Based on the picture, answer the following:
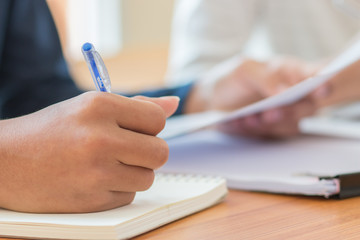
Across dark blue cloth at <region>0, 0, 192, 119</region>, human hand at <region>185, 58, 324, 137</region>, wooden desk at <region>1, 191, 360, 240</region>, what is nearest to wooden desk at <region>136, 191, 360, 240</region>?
wooden desk at <region>1, 191, 360, 240</region>

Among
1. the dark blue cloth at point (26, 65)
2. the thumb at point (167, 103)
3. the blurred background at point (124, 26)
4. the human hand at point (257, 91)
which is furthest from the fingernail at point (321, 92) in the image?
the blurred background at point (124, 26)

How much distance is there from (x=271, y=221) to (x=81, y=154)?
0.49ft

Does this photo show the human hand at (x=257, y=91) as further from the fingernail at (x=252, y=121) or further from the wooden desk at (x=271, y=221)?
the wooden desk at (x=271, y=221)

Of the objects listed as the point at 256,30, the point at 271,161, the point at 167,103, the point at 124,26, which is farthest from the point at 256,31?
the point at 124,26

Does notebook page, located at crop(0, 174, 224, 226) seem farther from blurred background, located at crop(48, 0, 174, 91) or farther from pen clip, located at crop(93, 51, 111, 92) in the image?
blurred background, located at crop(48, 0, 174, 91)

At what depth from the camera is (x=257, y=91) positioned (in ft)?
2.45

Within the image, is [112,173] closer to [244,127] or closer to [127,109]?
[127,109]

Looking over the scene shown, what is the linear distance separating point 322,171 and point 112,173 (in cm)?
24

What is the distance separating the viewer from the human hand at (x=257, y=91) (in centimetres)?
69

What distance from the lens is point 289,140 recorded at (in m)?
0.72

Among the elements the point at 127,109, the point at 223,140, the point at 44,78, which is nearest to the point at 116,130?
the point at 127,109

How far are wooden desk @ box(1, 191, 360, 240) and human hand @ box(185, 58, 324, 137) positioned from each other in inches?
11.8

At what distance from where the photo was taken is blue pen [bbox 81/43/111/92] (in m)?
0.32

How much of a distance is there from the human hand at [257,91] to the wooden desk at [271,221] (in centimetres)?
30
